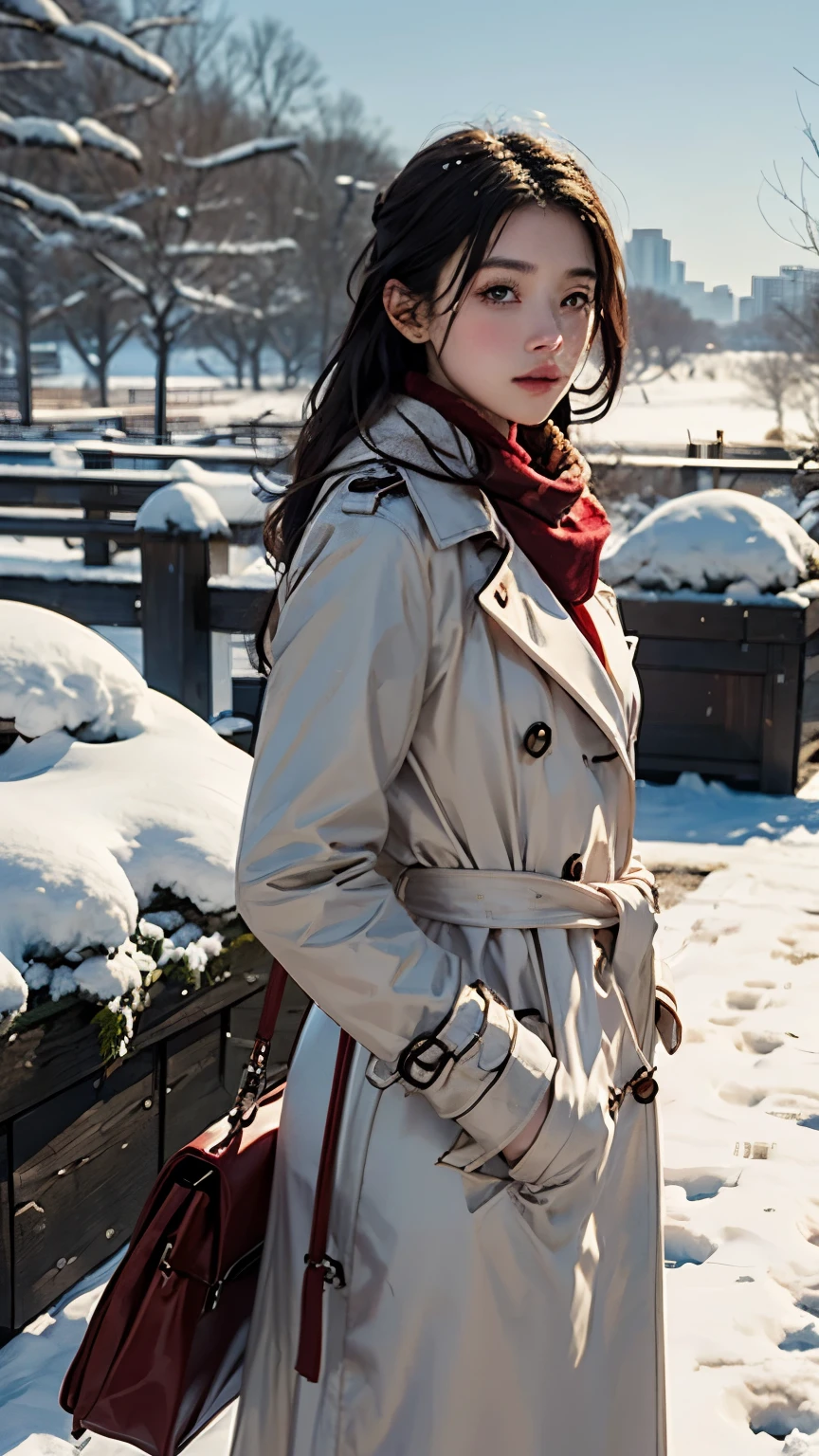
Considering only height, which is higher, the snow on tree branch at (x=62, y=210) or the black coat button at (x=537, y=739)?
the snow on tree branch at (x=62, y=210)

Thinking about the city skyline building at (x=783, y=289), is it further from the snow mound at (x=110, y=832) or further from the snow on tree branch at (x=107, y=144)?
the snow on tree branch at (x=107, y=144)

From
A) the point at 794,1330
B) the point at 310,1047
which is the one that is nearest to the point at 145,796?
the point at 310,1047

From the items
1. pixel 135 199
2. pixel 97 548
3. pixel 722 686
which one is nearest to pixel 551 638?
pixel 722 686

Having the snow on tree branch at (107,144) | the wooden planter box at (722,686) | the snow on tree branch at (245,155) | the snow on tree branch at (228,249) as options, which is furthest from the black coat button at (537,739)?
the snow on tree branch at (245,155)

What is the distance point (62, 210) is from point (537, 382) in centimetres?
2799

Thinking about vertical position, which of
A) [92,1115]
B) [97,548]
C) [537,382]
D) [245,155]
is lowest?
[92,1115]

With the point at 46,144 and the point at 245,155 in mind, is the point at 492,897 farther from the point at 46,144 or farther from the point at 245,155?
the point at 245,155

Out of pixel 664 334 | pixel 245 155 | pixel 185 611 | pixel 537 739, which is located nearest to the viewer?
pixel 537 739

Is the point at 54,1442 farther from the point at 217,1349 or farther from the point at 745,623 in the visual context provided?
the point at 745,623

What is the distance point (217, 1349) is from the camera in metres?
1.68

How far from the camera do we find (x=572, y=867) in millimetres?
1606

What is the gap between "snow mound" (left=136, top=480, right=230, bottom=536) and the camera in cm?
557

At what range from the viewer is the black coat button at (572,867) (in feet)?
5.27

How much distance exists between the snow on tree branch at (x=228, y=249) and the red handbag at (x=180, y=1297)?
3664cm
